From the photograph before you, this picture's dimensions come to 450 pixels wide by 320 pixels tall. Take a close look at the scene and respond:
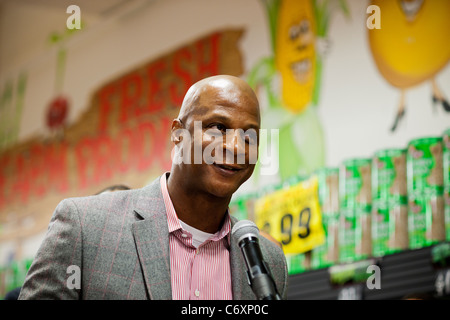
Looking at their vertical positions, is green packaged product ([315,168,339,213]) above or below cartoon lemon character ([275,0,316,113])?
below

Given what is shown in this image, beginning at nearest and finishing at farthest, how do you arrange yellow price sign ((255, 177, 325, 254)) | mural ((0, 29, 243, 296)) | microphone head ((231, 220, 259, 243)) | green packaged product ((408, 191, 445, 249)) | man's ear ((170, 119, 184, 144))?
1. microphone head ((231, 220, 259, 243))
2. man's ear ((170, 119, 184, 144))
3. green packaged product ((408, 191, 445, 249))
4. yellow price sign ((255, 177, 325, 254))
5. mural ((0, 29, 243, 296))

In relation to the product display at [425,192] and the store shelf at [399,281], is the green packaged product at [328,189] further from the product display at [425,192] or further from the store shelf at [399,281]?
the product display at [425,192]

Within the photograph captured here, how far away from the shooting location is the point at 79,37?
7.24m

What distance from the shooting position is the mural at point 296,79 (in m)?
4.62

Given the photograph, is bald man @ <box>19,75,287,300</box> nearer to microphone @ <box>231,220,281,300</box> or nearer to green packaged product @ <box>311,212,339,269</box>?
microphone @ <box>231,220,281,300</box>

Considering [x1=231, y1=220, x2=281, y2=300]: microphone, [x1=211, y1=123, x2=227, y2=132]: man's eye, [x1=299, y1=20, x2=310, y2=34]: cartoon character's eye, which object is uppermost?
[x1=299, y1=20, x2=310, y2=34]: cartoon character's eye

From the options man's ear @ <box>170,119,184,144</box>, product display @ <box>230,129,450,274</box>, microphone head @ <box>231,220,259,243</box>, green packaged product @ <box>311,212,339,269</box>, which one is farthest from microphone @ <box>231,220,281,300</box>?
green packaged product @ <box>311,212,339,269</box>

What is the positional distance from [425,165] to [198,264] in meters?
2.08

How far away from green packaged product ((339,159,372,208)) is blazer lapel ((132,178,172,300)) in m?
2.21

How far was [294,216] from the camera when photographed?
14.4 feet

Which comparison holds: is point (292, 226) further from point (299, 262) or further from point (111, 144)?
point (111, 144)

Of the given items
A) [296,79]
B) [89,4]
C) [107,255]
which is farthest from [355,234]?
[89,4]

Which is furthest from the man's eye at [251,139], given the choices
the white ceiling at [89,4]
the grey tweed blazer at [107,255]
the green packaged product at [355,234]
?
the white ceiling at [89,4]

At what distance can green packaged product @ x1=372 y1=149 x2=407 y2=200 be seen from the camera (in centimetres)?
362
